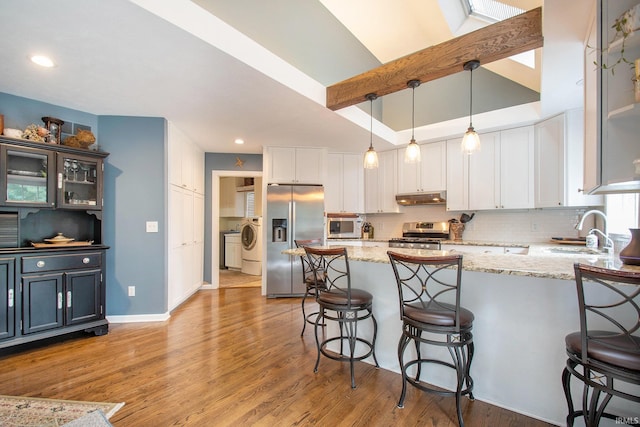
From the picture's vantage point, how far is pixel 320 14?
358cm

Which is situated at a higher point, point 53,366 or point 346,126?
point 346,126

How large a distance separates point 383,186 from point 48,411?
15.4ft

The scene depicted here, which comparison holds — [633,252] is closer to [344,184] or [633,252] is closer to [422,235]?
[422,235]

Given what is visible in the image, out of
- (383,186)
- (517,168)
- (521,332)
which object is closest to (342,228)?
(383,186)

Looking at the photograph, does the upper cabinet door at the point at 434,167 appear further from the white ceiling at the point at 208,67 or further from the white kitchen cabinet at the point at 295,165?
the white kitchen cabinet at the point at 295,165

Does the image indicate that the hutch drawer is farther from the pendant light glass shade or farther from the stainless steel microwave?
the pendant light glass shade

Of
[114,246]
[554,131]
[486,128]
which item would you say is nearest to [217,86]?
[114,246]

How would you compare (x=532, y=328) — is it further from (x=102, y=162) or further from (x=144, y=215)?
(x=102, y=162)

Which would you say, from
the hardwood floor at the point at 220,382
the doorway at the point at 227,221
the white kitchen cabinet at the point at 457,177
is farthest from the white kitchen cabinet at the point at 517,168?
the doorway at the point at 227,221

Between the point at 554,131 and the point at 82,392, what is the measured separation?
17.2 feet

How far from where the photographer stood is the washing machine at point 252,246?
6359 millimetres

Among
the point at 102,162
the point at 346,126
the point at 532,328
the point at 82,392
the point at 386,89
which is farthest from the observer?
the point at 346,126

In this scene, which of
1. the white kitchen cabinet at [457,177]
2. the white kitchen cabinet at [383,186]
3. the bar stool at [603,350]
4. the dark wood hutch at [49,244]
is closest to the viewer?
the bar stool at [603,350]

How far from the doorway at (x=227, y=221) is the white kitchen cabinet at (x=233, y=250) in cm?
17
